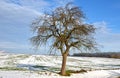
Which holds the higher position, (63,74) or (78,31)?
(78,31)

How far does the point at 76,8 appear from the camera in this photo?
31.5 m

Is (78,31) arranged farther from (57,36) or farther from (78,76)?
(78,76)

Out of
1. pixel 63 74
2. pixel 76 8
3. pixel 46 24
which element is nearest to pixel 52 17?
pixel 46 24

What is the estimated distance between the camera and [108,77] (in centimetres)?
3105

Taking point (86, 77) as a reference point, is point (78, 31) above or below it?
above

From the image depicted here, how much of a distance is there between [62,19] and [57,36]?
2.35 m

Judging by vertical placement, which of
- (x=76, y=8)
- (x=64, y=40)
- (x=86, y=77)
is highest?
(x=76, y=8)

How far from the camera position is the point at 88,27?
3162cm

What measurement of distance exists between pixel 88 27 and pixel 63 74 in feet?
23.1

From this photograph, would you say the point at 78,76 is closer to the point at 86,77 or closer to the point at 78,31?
the point at 86,77

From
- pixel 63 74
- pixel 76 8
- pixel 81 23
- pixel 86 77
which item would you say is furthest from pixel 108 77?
pixel 76 8

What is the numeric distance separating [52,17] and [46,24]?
123 centimetres

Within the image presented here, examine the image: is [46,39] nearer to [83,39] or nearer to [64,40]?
[64,40]

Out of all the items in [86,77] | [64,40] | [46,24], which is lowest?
[86,77]
